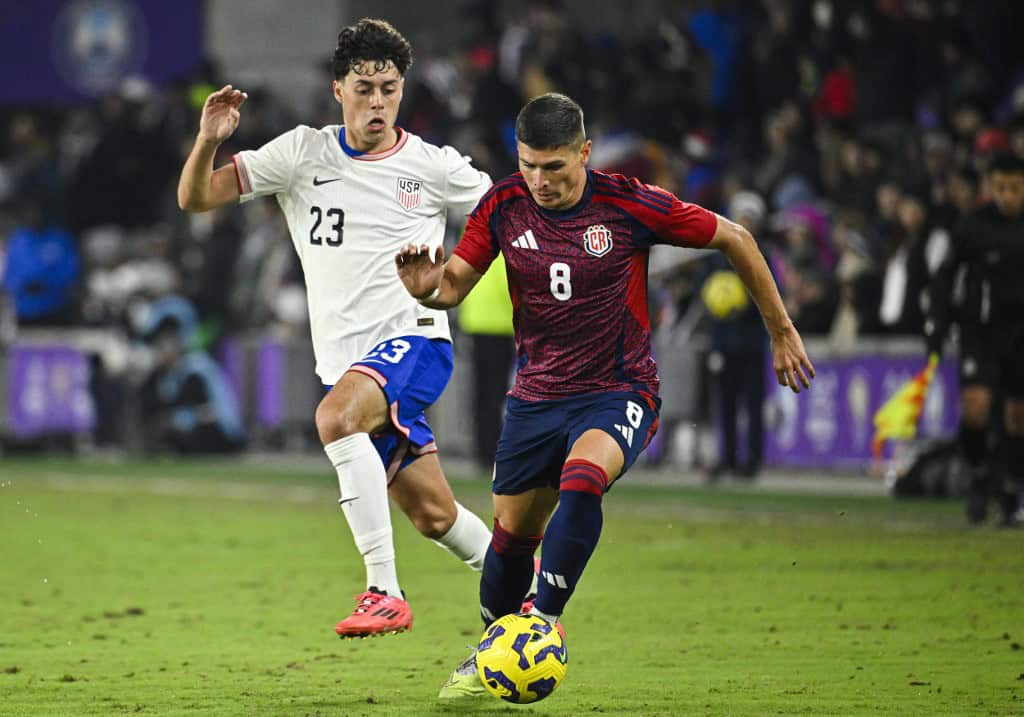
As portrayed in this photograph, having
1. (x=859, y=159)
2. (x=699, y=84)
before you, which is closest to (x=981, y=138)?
(x=859, y=159)

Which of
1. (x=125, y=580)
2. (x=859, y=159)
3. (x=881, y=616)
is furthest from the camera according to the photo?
(x=859, y=159)

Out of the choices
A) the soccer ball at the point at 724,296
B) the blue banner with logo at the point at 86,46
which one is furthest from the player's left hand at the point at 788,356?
the blue banner with logo at the point at 86,46

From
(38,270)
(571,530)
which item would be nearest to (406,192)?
(571,530)

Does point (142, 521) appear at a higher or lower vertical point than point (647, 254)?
lower

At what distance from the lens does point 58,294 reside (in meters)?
22.3

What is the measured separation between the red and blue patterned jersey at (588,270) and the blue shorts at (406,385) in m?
0.92

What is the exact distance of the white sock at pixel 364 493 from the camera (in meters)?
7.63

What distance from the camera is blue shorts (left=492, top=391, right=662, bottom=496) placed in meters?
6.89

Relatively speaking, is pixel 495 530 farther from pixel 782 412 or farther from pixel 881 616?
pixel 782 412

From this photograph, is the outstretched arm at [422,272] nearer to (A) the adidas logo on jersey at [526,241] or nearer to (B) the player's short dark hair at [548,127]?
(A) the adidas logo on jersey at [526,241]

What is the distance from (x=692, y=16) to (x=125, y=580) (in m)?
12.2

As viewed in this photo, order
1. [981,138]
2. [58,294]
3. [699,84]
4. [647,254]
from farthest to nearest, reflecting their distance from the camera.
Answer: [58,294] → [699,84] → [981,138] → [647,254]

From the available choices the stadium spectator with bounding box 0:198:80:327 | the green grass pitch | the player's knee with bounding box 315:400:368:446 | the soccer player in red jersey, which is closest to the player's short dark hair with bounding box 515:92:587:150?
the soccer player in red jersey

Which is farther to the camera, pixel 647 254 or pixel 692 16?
pixel 692 16
